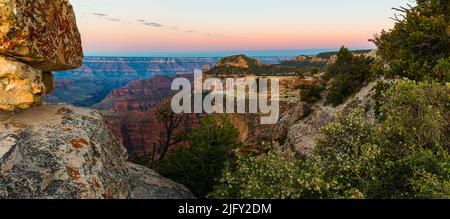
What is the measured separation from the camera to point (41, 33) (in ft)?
38.5

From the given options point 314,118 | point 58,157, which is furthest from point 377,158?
point 314,118

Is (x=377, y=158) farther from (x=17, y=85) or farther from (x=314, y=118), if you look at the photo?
(x=314, y=118)

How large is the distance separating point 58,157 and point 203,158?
1940cm

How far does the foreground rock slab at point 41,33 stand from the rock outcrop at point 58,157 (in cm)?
199

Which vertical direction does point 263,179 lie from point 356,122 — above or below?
below

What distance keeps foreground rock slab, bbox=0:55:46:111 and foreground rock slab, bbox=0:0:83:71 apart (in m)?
0.38

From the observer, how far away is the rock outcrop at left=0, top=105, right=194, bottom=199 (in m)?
10.4

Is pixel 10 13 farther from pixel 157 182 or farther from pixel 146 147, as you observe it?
pixel 146 147

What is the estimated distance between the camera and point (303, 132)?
46.8 metres

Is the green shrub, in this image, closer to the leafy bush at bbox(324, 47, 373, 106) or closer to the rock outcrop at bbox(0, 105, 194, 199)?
the rock outcrop at bbox(0, 105, 194, 199)

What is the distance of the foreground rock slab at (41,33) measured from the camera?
10672 mm

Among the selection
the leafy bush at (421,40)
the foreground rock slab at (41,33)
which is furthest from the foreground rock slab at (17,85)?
the leafy bush at (421,40)
